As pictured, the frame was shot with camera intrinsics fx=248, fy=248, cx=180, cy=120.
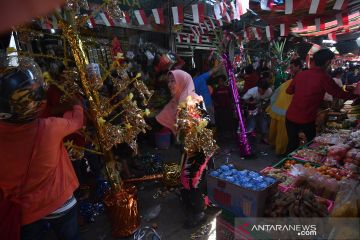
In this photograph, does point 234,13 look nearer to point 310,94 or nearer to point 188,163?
point 310,94

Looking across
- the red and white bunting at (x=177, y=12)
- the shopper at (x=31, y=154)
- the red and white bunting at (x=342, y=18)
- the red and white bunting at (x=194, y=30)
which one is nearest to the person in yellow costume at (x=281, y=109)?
the red and white bunting at (x=342, y=18)

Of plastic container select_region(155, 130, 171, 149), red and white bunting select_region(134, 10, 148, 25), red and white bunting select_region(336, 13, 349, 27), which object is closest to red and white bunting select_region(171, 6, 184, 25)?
red and white bunting select_region(134, 10, 148, 25)

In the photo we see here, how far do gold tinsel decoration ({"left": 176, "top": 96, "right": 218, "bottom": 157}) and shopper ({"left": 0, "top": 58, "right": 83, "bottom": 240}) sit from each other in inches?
44.4

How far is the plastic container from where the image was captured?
6.01 meters

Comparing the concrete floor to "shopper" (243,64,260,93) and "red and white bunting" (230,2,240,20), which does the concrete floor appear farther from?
"red and white bunting" (230,2,240,20)

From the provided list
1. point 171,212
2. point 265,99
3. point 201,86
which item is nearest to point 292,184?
point 171,212

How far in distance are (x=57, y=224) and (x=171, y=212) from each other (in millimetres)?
1713

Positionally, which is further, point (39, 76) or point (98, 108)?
point (98, 108)

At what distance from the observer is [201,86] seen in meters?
4.27

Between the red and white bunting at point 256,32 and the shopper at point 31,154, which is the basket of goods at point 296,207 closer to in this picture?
the shopper at point 31,154

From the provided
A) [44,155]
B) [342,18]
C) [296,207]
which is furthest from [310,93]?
[44,155]

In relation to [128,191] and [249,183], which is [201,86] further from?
[249,183]

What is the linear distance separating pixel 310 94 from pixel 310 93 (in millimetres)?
15

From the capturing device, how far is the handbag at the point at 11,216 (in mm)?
1696
